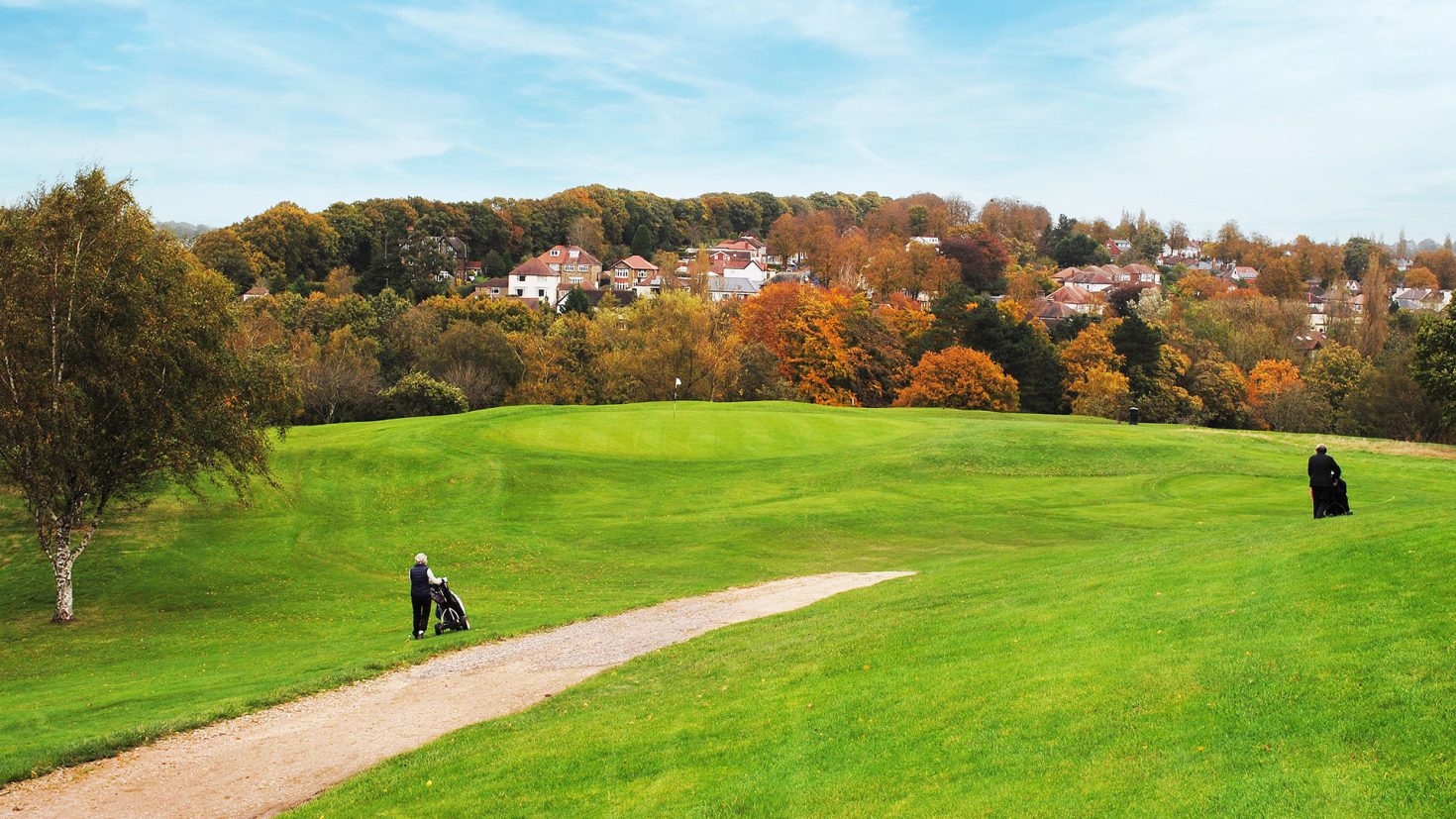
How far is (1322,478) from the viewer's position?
24.8 metres

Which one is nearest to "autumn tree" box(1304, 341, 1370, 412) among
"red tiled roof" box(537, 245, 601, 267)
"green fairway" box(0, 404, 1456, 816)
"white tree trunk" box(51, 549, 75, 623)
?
"green fairway" box(0, 404, 1456, 816)

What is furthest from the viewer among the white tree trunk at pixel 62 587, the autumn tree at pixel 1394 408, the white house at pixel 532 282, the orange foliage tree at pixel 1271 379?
the white house at pixel 532 282

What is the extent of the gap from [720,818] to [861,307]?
87108mm

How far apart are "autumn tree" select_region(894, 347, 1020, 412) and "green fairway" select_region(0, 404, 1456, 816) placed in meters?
36.6

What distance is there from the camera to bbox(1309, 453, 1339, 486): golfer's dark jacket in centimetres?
2467

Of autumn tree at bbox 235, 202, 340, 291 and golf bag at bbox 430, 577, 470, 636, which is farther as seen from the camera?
autumn tree at bbox 235, 202, 340, 291

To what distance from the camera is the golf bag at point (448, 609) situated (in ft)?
73.5

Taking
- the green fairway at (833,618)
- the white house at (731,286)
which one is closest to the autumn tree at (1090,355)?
the green fairway at (833,618)

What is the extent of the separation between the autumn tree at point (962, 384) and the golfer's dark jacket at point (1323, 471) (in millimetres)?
57516

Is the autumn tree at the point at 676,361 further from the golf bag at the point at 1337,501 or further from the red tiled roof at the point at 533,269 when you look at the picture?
the red tiled roof at the point at 533,269

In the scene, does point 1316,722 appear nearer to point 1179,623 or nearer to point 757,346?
point 1179,623

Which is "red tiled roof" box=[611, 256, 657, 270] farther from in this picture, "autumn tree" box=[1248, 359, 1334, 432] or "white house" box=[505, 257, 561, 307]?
"autumn tree" box=[1248, 359, 1334, 432]

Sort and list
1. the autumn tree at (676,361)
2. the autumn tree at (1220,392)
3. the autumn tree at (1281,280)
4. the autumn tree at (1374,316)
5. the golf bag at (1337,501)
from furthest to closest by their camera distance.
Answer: the autumn tree at (1281,280), the autumn tree at (1374,316), the autumn tree at (1220,392), the autumn tree at (676,361), the golf bag at (1337,501)

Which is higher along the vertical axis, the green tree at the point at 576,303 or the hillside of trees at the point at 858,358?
the green tree at the point at 576,303
